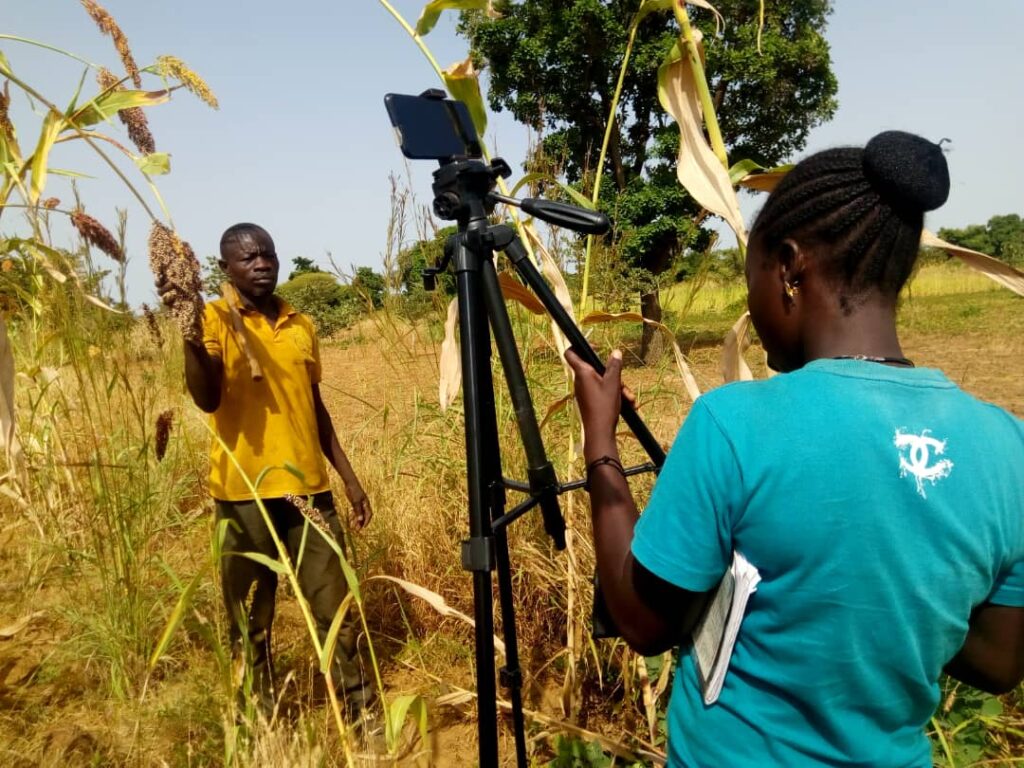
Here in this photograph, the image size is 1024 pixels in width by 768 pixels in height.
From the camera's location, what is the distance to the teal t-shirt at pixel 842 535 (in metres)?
0.61

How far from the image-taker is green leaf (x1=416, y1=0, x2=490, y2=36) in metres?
1.39

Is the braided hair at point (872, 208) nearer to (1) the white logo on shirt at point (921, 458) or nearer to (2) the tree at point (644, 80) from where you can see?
(1) the white logo on shirt at point (921, 458)

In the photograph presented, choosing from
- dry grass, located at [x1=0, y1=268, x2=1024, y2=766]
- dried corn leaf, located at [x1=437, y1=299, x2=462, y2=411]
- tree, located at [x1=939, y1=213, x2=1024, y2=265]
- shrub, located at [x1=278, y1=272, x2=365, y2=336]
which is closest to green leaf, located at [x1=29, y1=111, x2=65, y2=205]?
dry grass, located at [x1=0, y1=268, x2=1024, y2=766]

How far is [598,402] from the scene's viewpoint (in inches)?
31.2

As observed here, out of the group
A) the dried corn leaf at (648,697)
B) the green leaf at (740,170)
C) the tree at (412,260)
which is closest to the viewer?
the green leaf at (740,170)

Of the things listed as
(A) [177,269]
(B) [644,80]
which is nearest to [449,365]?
(A) [177,269]

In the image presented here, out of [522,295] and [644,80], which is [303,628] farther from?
[644,80]

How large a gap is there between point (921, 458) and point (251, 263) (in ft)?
5.69

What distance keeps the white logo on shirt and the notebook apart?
175 millimetres

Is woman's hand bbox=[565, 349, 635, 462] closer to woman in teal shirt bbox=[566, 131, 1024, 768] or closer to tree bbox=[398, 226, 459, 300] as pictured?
woman in teal shirt bbox=[566, 131, 1024, 768]

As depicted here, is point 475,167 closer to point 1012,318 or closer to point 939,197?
point 939,197

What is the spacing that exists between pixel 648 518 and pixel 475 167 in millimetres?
637

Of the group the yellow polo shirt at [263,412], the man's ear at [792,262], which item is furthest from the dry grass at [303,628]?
the man's ear at [792,262]

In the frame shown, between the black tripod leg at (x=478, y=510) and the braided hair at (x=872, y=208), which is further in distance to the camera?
the black tripod leg at (x=478, y=510)
